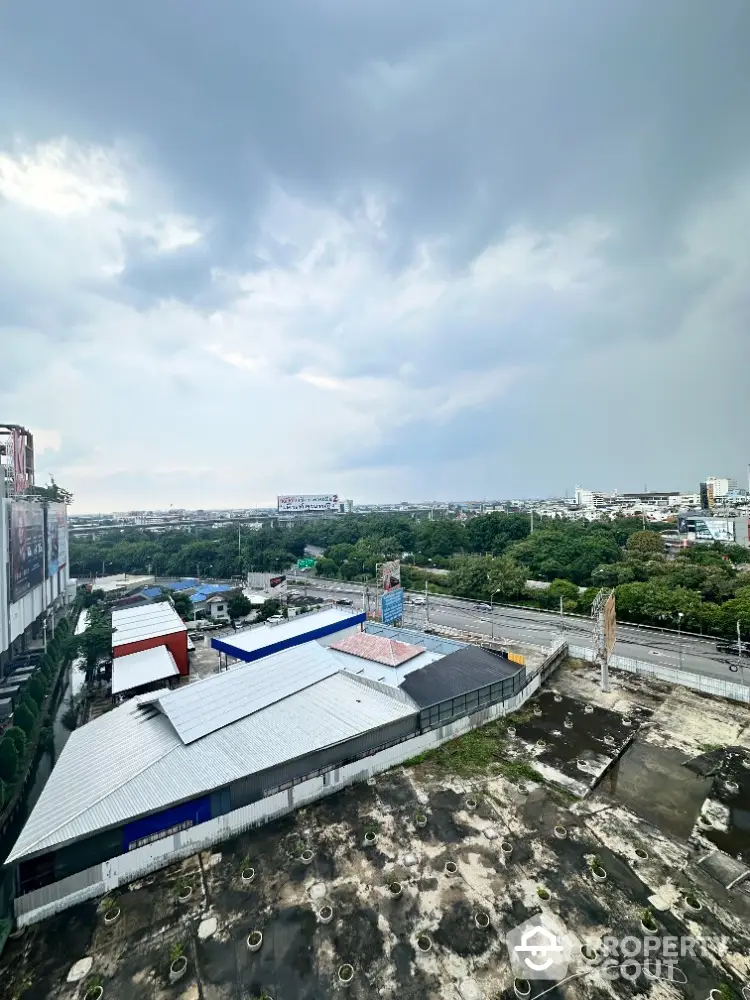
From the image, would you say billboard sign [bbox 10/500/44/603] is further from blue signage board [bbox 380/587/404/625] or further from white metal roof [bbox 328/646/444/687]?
blue signage board [bbox 380/587/404/625]

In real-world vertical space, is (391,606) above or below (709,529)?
below

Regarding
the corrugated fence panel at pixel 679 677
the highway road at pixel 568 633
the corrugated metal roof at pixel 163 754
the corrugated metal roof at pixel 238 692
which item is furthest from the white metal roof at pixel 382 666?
the highway road at pixel 568 633

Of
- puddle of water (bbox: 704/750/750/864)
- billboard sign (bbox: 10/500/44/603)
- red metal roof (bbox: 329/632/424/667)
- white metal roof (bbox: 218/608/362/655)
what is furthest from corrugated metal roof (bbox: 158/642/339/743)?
billboard sign (bbox: 10/500/44/603)

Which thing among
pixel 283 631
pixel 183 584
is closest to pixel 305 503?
pixel 183 584

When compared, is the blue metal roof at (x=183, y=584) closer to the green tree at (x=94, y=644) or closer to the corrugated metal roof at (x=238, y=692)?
the green tree at (x=94, y=644)

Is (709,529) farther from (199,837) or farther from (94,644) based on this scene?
(94,644)

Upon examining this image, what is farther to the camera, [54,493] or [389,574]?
[54,493]

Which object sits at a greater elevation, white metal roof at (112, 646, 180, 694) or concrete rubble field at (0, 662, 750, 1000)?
white metal roof at (112, 646, 180, 694)
